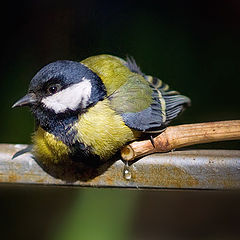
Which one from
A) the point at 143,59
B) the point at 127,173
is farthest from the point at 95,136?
the point at 143,59

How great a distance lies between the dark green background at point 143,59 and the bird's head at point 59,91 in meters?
0.78

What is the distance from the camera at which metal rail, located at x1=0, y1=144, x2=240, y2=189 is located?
1203mm

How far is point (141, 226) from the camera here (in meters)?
2.17

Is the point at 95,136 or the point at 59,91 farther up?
the point at 59,91

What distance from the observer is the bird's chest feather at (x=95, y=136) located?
129cm

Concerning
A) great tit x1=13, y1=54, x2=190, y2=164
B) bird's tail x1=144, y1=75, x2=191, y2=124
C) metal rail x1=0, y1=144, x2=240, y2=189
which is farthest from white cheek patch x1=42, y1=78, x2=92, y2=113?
bird's tail x1=144, y1=75, x2=191, y2=124

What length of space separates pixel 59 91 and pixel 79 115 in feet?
0.27

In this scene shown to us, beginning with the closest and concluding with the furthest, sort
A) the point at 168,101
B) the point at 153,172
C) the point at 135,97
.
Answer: the point at 153,172, the point at 135,97, the point at 168,101

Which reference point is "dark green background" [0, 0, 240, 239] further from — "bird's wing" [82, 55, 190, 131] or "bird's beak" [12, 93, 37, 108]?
"bird's beak" [12, 93, 37, 108]

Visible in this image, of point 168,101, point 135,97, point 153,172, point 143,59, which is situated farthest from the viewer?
point 143,59

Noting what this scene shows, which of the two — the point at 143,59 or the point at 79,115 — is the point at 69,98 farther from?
the point at 143,59

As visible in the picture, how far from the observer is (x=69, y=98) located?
1282 mm

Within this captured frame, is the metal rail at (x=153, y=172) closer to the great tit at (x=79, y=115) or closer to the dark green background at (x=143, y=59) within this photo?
the great tit at (x=79, y=115)

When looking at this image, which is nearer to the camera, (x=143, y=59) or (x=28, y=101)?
(x=28, y=101)
